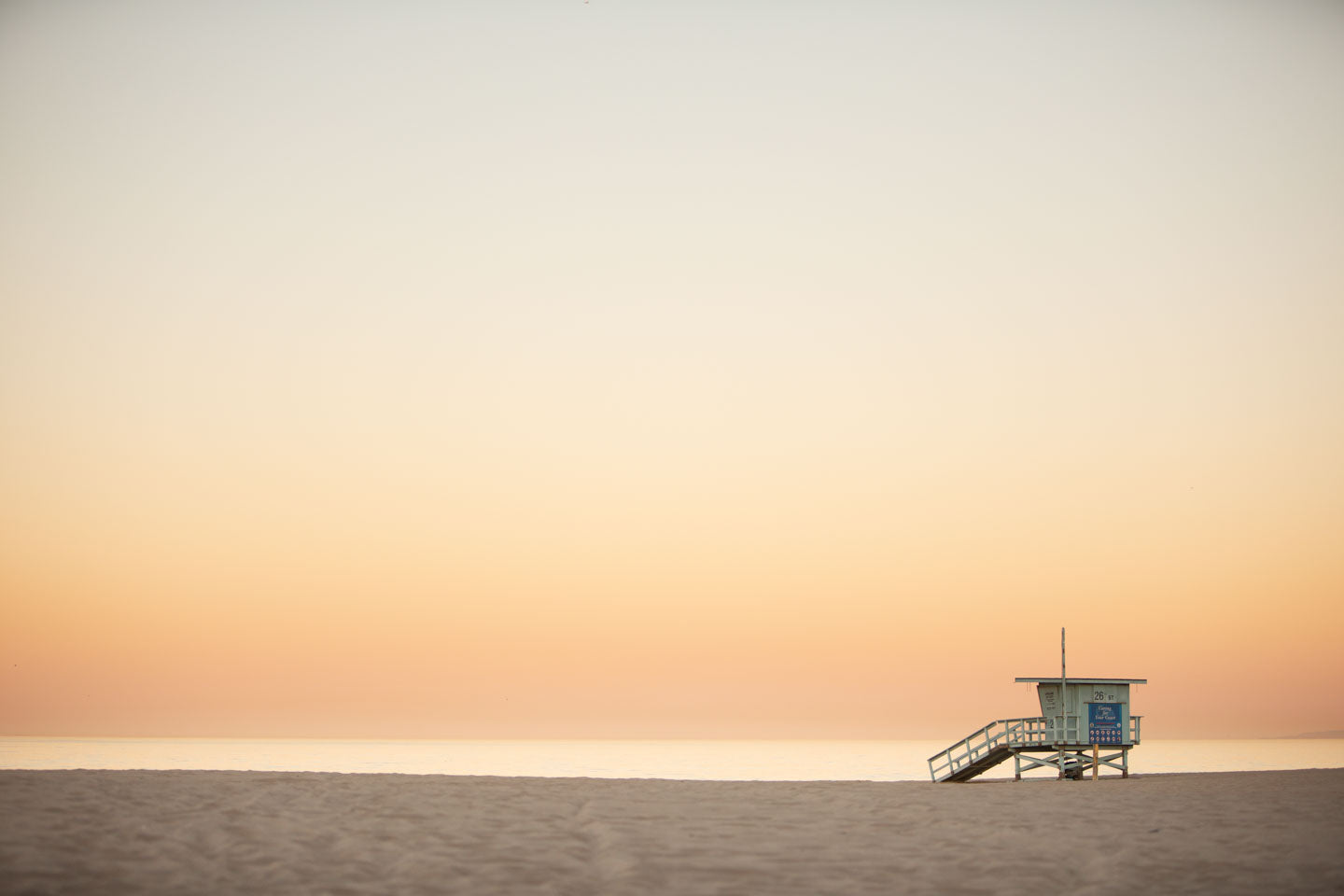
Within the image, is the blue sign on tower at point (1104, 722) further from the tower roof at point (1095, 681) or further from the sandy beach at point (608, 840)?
the sandy beach at point (608, 840)

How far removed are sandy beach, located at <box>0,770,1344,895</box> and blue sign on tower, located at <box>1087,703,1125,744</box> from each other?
1620cm

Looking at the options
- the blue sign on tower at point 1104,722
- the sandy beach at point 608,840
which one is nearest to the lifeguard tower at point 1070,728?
the blue sign on tower at point 1104,722

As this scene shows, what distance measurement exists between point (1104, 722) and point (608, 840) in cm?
2837

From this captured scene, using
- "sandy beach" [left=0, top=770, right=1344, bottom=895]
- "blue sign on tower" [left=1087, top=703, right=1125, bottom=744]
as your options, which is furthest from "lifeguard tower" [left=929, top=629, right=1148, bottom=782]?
"sandy beach" [left=0, top=770, right=1344, bottom=895]

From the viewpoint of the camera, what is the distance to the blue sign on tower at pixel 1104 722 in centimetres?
3834

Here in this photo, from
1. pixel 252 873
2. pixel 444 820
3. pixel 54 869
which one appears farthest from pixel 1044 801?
pixel 54 869

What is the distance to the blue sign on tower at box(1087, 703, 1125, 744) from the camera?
38344mm

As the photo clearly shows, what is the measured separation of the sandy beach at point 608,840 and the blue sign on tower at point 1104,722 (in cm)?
1620

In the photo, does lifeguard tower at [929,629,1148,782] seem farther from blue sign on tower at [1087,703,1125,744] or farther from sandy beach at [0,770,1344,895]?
sandy beach at [0,770,1344,895]

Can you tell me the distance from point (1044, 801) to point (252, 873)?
16.5 metres

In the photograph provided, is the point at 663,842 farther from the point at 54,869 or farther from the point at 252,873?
the point at 54,869

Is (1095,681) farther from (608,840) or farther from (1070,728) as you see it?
(608,840)

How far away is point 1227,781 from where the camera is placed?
30.7m

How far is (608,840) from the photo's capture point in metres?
15.4
